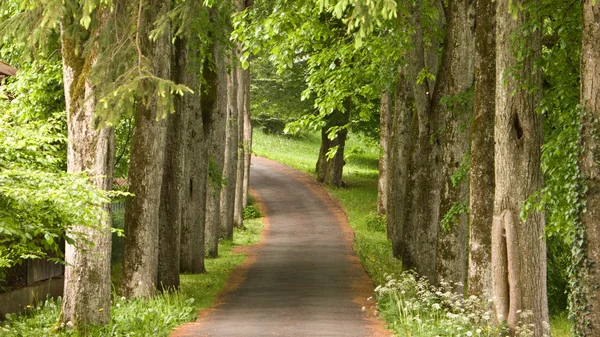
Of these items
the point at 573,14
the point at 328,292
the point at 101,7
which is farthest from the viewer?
the point at 328,292

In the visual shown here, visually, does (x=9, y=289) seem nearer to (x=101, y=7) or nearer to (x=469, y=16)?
(x=101, y=7)

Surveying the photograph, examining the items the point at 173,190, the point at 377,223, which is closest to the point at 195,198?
the point at 173,190

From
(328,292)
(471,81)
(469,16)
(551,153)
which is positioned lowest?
(328,292)

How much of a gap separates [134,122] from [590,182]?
33.6ft

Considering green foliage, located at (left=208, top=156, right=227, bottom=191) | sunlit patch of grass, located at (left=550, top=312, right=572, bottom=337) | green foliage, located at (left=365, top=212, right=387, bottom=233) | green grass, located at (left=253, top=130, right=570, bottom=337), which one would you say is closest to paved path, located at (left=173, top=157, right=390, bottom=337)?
green grass, located at (left=253, top=130, right=570, bottom=337)

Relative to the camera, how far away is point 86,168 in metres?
14.5

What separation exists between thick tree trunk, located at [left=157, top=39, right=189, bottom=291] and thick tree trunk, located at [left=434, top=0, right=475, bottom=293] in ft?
20.8

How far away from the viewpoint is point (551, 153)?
41.0ft

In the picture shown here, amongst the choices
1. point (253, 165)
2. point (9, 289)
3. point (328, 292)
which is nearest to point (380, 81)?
point (328, 292)

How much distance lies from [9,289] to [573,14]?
1146 cm

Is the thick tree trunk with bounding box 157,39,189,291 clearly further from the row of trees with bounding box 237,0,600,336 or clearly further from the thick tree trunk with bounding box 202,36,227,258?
the thick tree trunk with bounding box 202,36,227,258

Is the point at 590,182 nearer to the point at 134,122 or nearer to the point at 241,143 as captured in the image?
the point at 134,122

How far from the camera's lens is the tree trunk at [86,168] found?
14406 mm

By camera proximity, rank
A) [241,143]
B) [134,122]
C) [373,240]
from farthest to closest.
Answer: [241,143] < [373,240] < [134,122]
